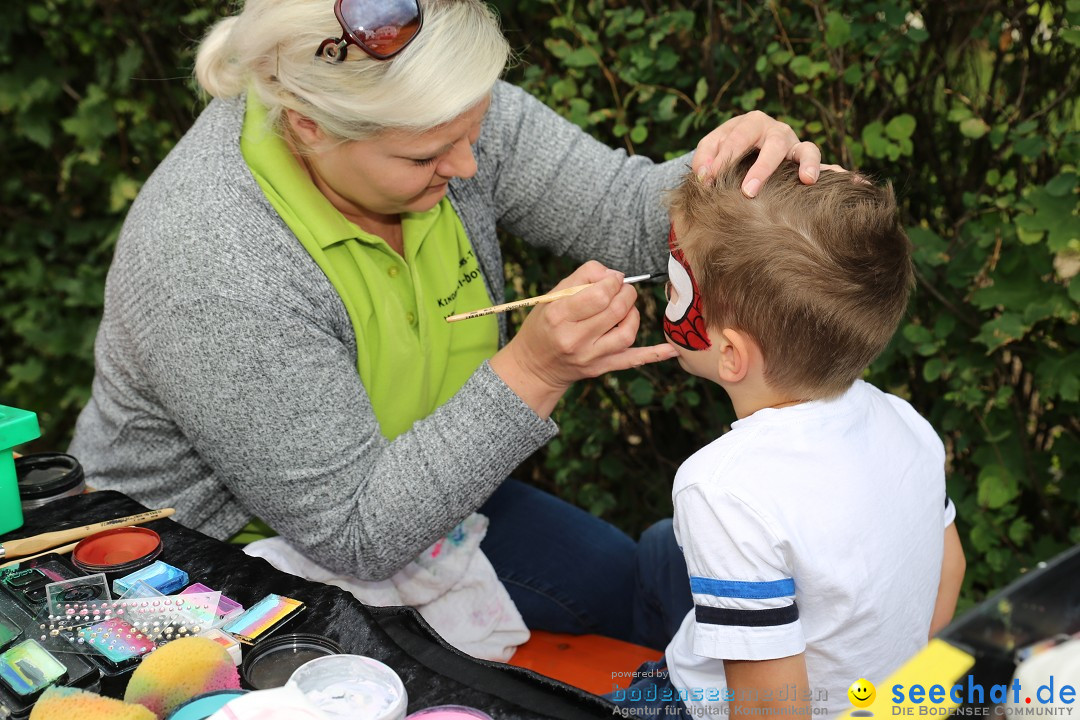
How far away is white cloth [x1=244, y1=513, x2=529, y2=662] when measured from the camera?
1729mm

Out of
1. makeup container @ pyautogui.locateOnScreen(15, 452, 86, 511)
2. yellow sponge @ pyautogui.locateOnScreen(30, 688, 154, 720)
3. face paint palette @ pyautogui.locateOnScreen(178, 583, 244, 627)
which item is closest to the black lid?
makeup container @ pyautogui.locateOnScreen(15, 452, 86, 511)

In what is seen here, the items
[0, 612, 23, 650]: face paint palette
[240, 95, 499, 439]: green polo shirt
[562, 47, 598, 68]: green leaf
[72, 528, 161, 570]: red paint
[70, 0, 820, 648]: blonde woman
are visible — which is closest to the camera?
[0, 612, 23, 650]: face paint palette

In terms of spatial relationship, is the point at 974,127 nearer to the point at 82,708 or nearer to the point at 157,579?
the point at 157,579

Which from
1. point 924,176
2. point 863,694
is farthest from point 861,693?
point 924,176

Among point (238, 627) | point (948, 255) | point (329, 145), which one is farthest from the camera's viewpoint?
point (948, 255)

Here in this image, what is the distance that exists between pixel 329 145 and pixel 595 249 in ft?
2.03

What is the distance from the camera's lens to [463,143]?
163cm

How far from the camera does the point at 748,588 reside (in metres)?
1.18

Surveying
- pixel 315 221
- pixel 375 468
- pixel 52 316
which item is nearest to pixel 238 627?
pixel 375 468

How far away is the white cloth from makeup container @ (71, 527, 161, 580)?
14.2 inches

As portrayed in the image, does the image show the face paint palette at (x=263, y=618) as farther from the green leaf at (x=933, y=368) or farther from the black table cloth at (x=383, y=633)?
the green leaf at (x=933, y=368)

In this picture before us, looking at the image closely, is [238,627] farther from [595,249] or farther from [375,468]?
[595,249]

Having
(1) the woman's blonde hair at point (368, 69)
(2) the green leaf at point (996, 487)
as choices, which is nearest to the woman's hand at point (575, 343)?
(1) the woman's blonde hair at point (368, 69)

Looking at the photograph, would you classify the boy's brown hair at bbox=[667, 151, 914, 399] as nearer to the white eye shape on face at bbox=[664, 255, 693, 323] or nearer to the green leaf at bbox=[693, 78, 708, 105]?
the white eye shape on face at bbox=[664, 255, 693, 323]
